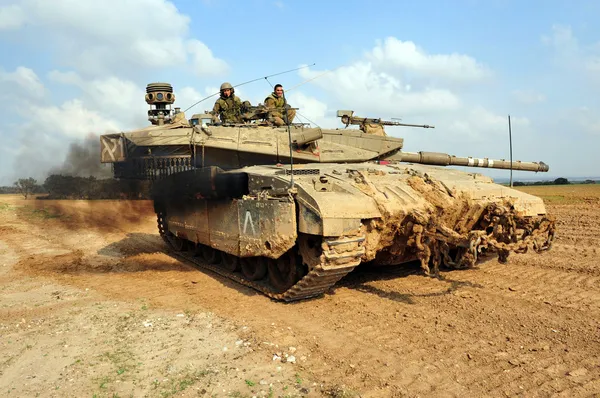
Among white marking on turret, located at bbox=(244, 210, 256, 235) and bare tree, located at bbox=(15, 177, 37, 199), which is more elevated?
bare tree, located at bbox=(15, 177, 37, 199)

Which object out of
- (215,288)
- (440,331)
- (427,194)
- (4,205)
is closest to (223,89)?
(215,288)

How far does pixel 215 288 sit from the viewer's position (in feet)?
26.7

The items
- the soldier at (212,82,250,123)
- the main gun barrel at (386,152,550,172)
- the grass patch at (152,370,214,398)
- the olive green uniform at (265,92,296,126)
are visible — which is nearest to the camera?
the grass patch at (152,370,214,398)

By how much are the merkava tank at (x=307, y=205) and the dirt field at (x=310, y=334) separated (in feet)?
1.97

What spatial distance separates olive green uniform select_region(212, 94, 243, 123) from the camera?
1118 centimetres

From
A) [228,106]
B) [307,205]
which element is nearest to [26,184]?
[228,106]

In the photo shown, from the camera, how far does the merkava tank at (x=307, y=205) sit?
6254 millimetres

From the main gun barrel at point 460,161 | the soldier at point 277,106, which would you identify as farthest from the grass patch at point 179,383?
the main gun barrel at point 460,161

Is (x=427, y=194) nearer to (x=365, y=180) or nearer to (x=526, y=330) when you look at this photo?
(x=365, y=180)

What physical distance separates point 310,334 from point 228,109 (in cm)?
702

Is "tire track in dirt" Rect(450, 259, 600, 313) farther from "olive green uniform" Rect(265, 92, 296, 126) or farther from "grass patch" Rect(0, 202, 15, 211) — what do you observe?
"grass patch" Rect(0, 202, 15, 211)

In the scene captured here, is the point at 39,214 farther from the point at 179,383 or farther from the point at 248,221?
the point at 179,383

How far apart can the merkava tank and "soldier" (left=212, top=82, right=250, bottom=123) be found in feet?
1.09

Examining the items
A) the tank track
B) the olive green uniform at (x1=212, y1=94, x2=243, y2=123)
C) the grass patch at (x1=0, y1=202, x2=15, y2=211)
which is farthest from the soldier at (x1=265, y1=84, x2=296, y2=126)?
the grass patch at (x1=0, y1=202, x2=15, y2=211)
